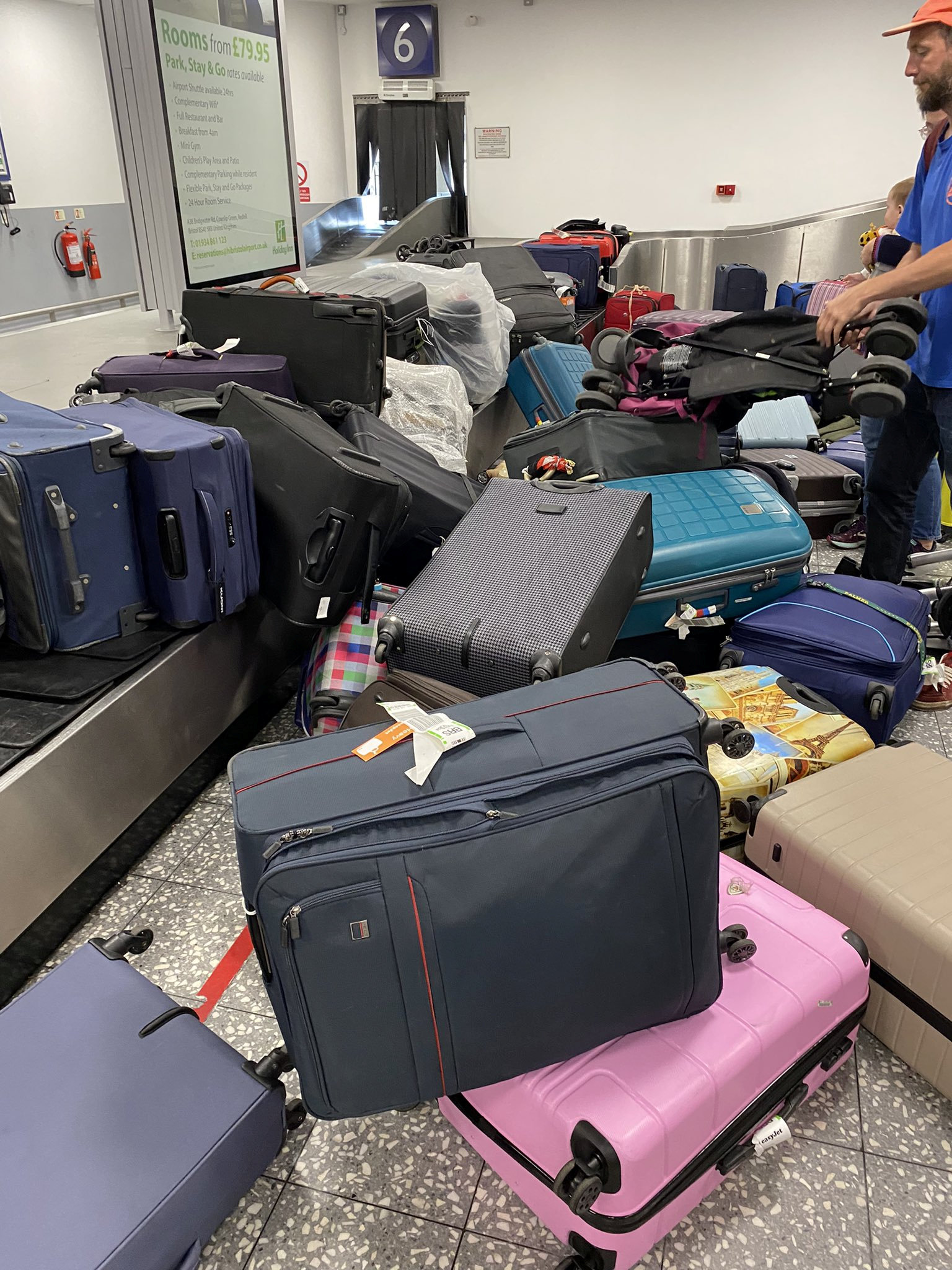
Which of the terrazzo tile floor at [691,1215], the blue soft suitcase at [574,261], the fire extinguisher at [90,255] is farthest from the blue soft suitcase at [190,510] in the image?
the fire extinguisher at [90,255]

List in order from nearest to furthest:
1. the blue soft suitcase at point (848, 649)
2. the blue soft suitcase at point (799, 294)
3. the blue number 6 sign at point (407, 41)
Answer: the blue soft suitcase at point (848, 649), the blue soft suitcase at point (799, 294), the blue number 6 sign at point (407, 41)

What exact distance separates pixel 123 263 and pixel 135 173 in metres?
5.53

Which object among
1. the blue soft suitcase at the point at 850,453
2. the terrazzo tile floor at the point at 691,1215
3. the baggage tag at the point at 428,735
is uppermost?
the baggage tag at the point at 428,735

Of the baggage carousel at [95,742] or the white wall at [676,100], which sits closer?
the baggage carousel at [95,742]

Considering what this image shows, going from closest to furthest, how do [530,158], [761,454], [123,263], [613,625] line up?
[613,625] < [761,454] < [123,263] < [530,158]

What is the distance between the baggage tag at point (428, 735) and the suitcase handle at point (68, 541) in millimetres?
979

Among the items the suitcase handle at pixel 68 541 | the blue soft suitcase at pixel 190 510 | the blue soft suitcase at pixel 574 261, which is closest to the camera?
the suitcase handle at pixel 68 541

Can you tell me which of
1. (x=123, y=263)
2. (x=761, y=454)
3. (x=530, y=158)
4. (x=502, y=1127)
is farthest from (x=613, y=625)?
(x=530, y=158)

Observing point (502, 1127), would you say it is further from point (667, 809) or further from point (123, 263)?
Result: point (123, 263)

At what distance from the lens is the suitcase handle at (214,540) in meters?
1.95

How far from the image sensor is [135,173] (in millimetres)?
4230

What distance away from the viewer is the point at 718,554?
2289 millimetres

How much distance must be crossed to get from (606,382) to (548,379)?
1077mm

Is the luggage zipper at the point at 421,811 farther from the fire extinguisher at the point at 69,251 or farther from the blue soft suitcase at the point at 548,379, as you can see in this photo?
the fire extinguisher at the point at 69,251
